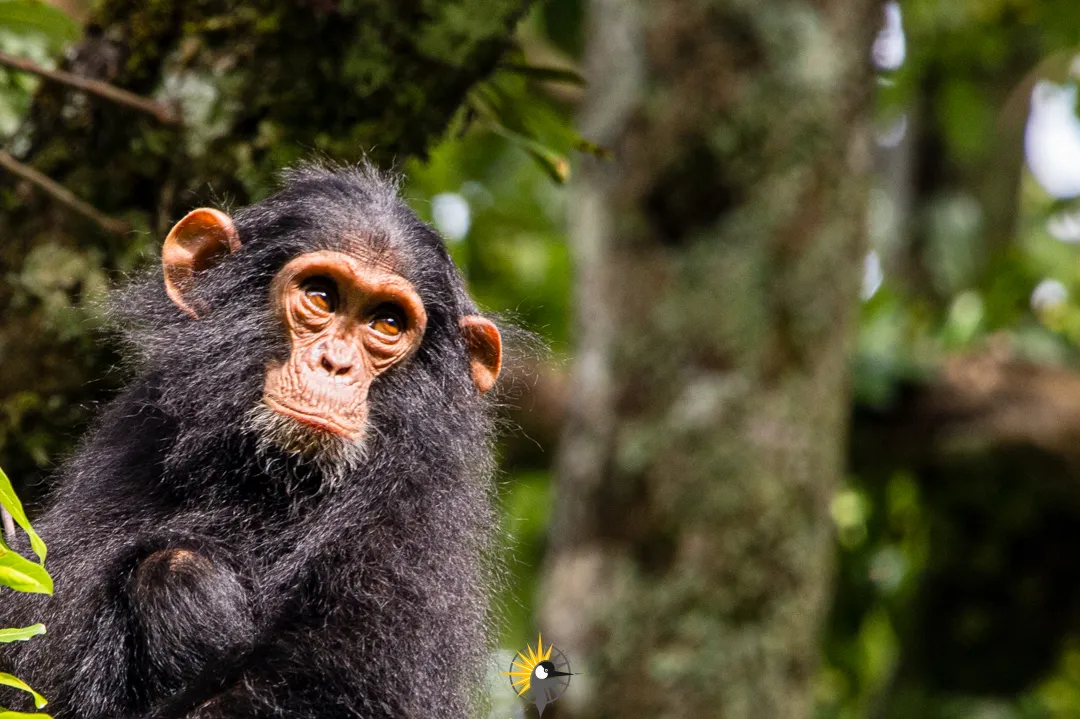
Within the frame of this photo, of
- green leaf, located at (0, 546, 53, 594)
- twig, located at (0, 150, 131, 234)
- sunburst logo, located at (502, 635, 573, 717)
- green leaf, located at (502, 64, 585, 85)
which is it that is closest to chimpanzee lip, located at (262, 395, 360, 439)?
sunburst logo, located at (502, 635, 573, 717)

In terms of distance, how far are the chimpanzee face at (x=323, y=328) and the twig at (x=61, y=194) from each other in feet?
1.75

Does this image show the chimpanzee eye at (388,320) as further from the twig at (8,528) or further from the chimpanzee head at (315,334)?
the twig at (8,528)

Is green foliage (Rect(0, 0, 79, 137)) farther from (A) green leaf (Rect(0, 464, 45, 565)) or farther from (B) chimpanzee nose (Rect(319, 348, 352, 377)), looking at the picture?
(A) green leaf (Rect(0, 464, 45, 565))

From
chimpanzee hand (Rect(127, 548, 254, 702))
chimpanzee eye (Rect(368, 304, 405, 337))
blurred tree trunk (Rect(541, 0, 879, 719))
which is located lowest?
blurred tree trunk (Rect(541, 0, 879, 719))

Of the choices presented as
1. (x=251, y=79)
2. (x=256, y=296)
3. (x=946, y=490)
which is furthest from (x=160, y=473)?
(x=946, y=490)

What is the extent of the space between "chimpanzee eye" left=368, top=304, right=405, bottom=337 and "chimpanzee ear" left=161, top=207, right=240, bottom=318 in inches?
16.1

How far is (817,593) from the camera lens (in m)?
6.55

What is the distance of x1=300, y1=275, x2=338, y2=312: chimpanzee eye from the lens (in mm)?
3385

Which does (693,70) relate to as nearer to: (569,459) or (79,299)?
(569,459)

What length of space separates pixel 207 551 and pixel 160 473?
0.32 metres

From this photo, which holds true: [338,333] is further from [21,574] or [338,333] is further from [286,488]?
[21,574]

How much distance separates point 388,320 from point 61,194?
3.49ft

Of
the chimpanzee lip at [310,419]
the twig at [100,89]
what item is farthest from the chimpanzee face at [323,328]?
the twig at [100,89]

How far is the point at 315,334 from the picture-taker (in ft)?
11.1
